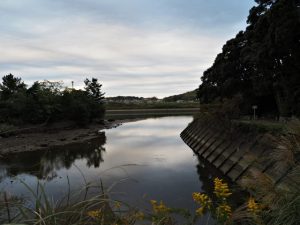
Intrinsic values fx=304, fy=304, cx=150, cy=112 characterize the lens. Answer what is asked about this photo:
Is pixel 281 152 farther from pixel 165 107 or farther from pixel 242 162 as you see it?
pixel 165 107

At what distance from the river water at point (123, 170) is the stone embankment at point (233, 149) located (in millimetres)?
1083

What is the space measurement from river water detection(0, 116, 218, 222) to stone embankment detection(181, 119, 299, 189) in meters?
1.08

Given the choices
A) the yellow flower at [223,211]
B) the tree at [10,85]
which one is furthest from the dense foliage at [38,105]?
the yellow flower at [223,211]

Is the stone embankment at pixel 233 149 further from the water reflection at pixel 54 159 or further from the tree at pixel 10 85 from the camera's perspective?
the tree at pixel 10 85

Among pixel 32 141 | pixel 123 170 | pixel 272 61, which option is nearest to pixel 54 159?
pixel 32 141

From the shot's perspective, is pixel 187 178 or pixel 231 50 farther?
pixel 231 50

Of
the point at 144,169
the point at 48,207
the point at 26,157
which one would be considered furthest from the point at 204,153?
the point at 48,207

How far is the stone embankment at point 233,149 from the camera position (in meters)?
12.0

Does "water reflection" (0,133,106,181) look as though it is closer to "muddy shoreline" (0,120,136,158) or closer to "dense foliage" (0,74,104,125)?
"muddy shoreline" (0,120,136,158)

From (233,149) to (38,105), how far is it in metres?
33.3

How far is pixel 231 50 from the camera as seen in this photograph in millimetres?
39781

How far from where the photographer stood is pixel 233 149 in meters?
17.4

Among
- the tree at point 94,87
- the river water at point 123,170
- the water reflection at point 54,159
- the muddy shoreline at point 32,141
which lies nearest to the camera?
the river water at point 123,170

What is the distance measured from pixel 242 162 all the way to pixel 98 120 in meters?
46.8
